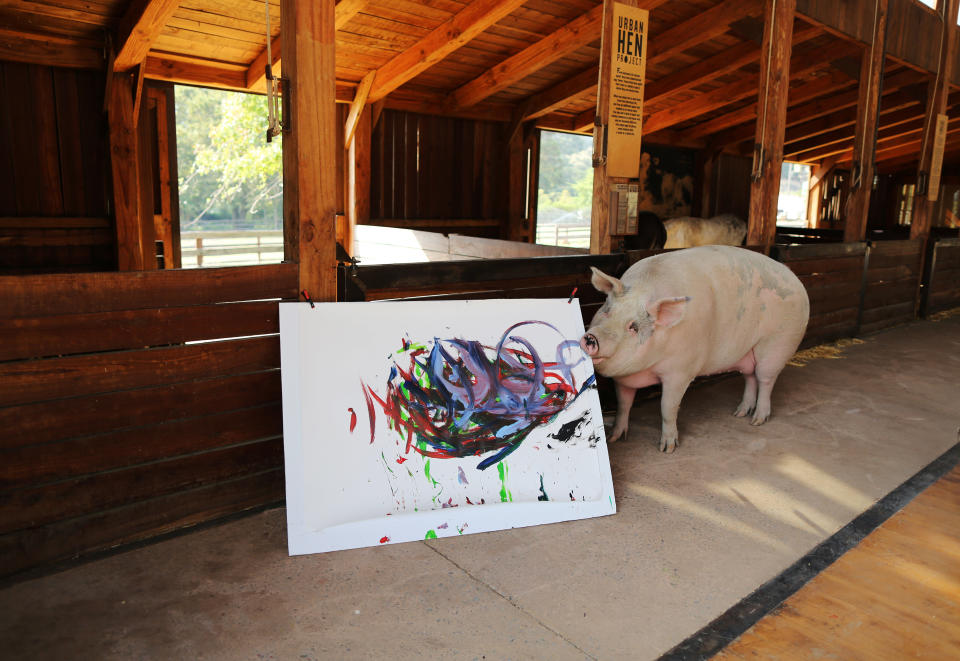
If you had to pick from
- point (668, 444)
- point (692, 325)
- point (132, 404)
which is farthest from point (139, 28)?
point (668, 444)

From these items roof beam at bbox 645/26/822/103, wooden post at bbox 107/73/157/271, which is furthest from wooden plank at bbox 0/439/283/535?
roof beam at bbox 645/26/822/103

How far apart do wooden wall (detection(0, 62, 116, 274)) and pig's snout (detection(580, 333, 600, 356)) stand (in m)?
4.42

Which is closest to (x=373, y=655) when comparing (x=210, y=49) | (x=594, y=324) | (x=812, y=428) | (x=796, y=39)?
(x=594, y=324)

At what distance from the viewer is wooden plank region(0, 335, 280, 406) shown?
2.11m

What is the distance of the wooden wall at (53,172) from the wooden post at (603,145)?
4.11m

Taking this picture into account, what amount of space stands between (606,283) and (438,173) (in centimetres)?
538

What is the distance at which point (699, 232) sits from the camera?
24.7 ft

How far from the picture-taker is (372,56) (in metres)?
6.30

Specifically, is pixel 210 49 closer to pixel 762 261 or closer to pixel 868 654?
pixel 762 261

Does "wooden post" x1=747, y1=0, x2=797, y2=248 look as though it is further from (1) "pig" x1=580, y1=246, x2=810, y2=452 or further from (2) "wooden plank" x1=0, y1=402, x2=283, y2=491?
(2) "wooden plank" x1=0, y1=402, x2=283, y2=491

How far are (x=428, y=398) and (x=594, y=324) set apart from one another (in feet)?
3.10

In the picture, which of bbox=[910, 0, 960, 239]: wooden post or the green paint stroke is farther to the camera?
bbox=[910, 0, 960, 239]: wooden post

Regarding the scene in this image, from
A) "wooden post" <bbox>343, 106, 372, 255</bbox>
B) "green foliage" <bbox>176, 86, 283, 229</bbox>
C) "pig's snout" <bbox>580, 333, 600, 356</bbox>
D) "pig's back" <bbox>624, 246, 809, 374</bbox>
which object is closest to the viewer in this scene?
"pig's snout" <bbox>580, 333, 600, 356</bbox>

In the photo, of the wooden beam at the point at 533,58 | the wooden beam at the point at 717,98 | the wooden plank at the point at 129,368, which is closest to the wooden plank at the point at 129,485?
the wooden plank at the point at 129,368
